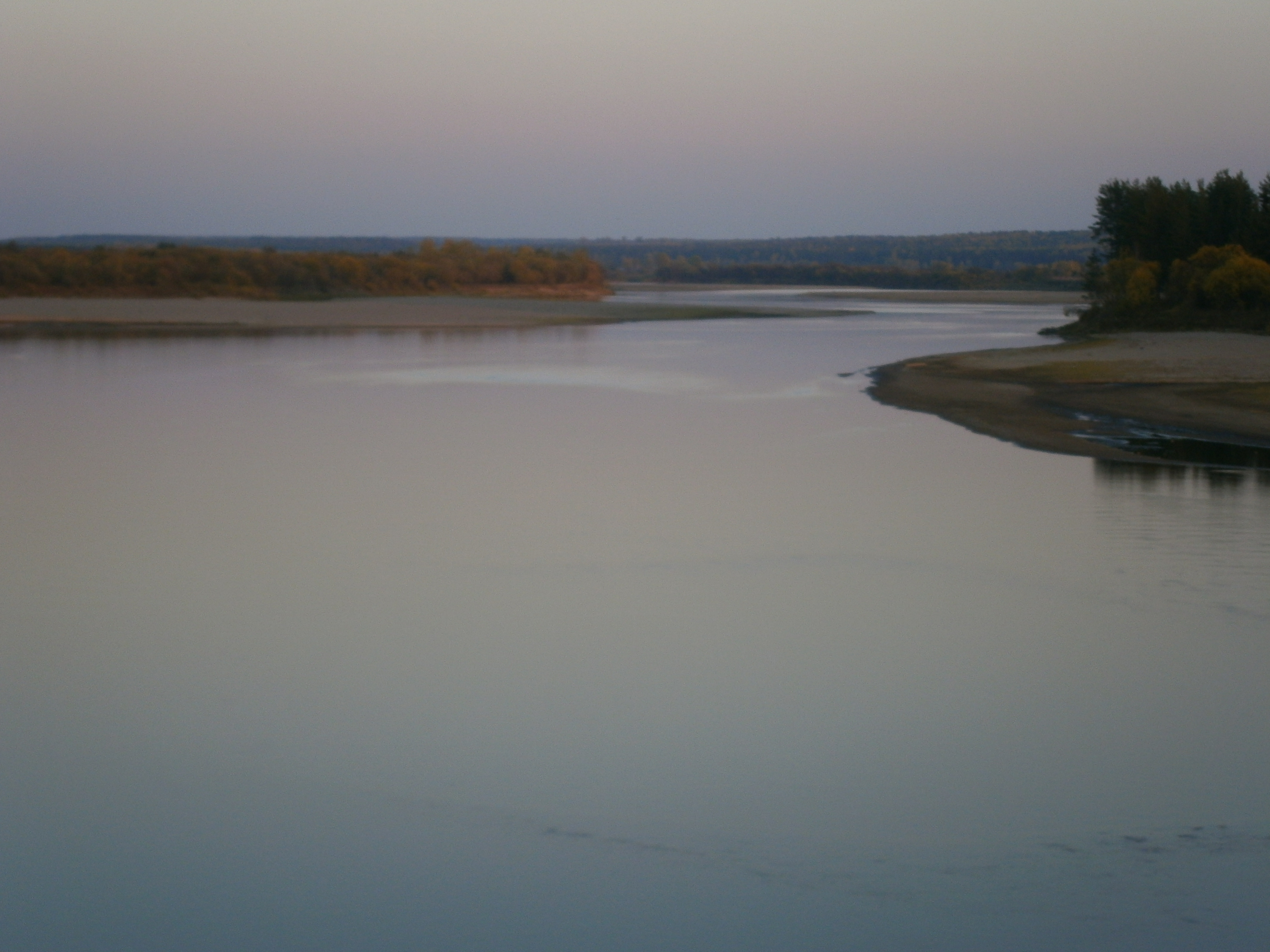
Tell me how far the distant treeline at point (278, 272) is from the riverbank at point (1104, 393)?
122 feet

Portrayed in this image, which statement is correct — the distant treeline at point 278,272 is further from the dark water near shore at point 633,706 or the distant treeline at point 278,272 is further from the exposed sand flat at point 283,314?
the dark water near shore at point 633,706

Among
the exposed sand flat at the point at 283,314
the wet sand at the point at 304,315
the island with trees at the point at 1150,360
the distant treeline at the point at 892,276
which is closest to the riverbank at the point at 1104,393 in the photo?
the island with trees at the point at 1150,360

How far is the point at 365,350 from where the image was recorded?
32188 millimetres

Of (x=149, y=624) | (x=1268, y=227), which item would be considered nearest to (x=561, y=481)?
(x=149, y=624)

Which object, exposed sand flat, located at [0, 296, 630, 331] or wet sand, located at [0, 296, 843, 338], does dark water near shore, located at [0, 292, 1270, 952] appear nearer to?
wet sand, located at [0, 296, 843, 338]

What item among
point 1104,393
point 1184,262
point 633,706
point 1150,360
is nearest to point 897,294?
point 1184,262

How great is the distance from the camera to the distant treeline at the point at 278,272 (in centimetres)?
5328

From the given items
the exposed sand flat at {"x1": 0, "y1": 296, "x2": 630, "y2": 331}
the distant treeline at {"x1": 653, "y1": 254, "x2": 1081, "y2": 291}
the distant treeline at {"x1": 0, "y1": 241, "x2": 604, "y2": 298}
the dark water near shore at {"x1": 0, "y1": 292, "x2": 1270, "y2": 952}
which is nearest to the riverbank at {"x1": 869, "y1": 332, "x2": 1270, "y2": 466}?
the dark water near shore at {"x1": 0, "y1": 292, "x2": 1270, "y2": 952}

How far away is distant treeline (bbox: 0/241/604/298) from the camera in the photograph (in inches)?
2098

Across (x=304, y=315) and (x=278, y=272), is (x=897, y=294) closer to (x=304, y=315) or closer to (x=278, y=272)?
(x=278, y=272)

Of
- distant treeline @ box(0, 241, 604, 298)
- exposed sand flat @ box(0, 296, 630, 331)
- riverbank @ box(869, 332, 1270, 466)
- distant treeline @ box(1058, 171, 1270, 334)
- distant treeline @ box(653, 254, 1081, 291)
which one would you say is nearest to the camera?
riverbank @ box(869, 332, 1270, 466)

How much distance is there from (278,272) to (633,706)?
58419 mm

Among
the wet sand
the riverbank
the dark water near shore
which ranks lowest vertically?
the dark water near shore

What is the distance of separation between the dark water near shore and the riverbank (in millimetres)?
2301
